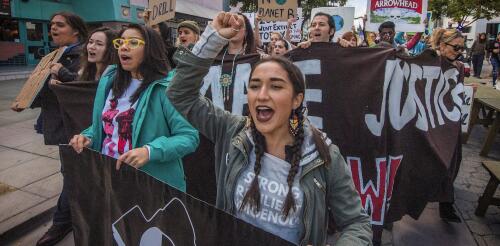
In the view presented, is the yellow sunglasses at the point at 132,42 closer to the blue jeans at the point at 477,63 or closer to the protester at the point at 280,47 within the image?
the protester at the point at 280,47

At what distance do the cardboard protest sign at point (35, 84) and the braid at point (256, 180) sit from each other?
7.58ft

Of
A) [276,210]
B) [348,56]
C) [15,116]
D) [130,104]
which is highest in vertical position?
[348,56]

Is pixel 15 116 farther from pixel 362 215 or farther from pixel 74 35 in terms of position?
pixel 362 215

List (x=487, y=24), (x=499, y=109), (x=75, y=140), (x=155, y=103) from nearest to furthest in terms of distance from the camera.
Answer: (x=75, y=140), (x=155, y=103), (x=499, y=109), (x=487, y=24)

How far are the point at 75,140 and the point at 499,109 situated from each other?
5.90m

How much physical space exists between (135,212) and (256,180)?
2.25 feet

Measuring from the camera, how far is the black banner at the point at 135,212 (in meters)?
1.48

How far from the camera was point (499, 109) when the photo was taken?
18.4 ft

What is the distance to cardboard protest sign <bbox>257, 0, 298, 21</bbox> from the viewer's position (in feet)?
19.0

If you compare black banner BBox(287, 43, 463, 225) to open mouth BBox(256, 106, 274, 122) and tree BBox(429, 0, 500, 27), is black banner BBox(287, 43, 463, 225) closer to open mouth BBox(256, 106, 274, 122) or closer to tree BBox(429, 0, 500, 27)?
open mouth BBox(256, 106, 274, 122)

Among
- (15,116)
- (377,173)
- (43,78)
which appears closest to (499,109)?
(377,173)

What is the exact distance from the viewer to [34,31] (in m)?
15.5

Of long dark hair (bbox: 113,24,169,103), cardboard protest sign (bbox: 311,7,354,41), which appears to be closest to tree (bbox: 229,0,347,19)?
cardboard protest sign (bbox: 311,7,354,41)

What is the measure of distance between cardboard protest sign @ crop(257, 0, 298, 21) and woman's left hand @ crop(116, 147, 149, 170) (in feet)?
14.4
